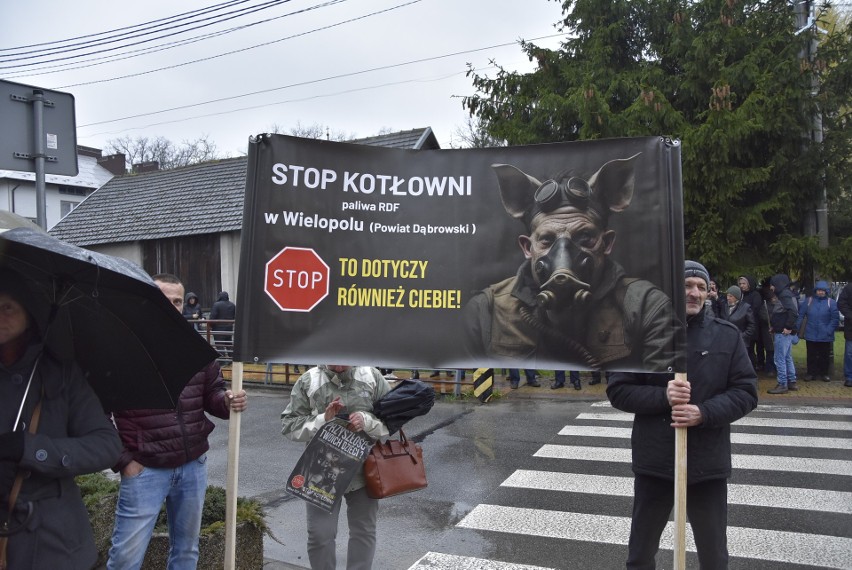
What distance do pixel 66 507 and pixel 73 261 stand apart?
88 centimetres

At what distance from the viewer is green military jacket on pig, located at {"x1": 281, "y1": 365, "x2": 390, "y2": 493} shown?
3.98m

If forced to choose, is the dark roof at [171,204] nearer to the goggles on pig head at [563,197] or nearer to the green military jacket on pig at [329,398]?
the green military jacket on pig at [329,398]

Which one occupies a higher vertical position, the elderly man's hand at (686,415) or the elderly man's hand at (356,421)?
the elderly man's hand at (686,415)

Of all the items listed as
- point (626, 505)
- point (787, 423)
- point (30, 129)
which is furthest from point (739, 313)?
point (30, 129)

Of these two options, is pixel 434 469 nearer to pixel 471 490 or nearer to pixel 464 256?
pixel 471 490

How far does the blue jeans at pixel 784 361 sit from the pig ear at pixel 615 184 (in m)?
10.3

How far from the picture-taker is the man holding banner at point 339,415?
12.9 feet

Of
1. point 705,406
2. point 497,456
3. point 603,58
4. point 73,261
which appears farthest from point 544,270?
point 603,58

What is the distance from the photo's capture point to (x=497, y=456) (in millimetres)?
8359

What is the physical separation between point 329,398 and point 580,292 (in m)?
1.58

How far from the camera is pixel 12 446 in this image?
2332 mm

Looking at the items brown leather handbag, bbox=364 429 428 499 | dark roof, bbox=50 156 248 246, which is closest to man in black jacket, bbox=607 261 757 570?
brown leather handbag, bbox=364 429 428 499

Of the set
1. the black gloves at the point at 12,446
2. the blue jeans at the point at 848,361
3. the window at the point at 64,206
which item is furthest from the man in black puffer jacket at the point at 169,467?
the window at the point at 64,206

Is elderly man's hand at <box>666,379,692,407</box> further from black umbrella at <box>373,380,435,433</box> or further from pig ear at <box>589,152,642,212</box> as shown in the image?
black umbrella at <box>373,380,435,433</box>
